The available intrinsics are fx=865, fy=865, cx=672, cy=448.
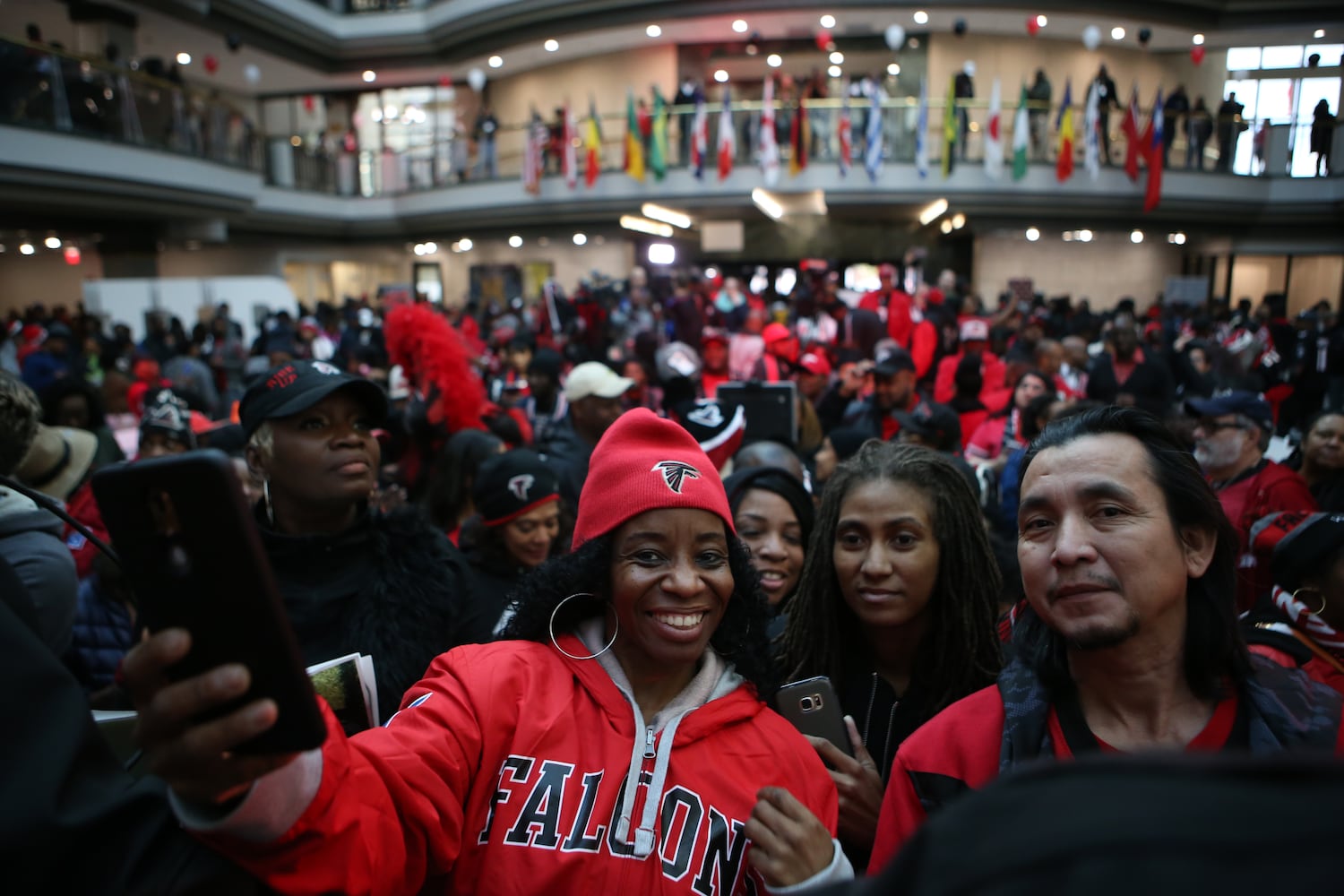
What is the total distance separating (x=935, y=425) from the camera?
477cm

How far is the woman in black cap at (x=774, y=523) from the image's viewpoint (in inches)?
122

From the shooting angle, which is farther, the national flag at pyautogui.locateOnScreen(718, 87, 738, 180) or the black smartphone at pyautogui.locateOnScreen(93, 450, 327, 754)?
the national flag at pyautogui.locateOnScreen(718, 87, 738, 180)

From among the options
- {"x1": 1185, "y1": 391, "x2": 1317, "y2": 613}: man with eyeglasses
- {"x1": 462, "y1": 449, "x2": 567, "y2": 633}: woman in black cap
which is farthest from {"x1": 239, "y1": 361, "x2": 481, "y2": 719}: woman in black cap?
{"x1": 1185, "y1": 391, "x2": 1317, "y2": 613}: man with eyeglasses

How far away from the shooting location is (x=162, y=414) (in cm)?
525

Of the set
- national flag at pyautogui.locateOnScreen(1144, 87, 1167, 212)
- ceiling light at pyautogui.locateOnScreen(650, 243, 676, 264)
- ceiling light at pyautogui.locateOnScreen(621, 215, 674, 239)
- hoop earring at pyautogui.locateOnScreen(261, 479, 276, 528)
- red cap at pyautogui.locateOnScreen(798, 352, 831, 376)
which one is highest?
national flag at pyautogui.locateOnScreen(1144, 87, 1167, 212)

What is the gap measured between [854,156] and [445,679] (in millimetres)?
20003

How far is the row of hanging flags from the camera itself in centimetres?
1866

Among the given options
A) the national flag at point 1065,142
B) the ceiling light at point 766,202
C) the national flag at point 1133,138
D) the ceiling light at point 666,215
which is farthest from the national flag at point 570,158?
the national flag at point 1133,138

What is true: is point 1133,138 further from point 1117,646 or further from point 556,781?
point 556,781

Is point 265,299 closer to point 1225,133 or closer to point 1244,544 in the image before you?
point 1244,544

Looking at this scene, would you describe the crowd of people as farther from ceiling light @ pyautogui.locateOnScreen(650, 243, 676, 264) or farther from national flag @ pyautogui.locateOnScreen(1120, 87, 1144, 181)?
ceiling light @ pyautogui.locateOnScreen(650, 243, 676, 264)

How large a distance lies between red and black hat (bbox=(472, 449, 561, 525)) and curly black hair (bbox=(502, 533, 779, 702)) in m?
1.52

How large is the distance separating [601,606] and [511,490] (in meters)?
1.66

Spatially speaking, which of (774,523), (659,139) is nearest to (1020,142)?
(659,139)
